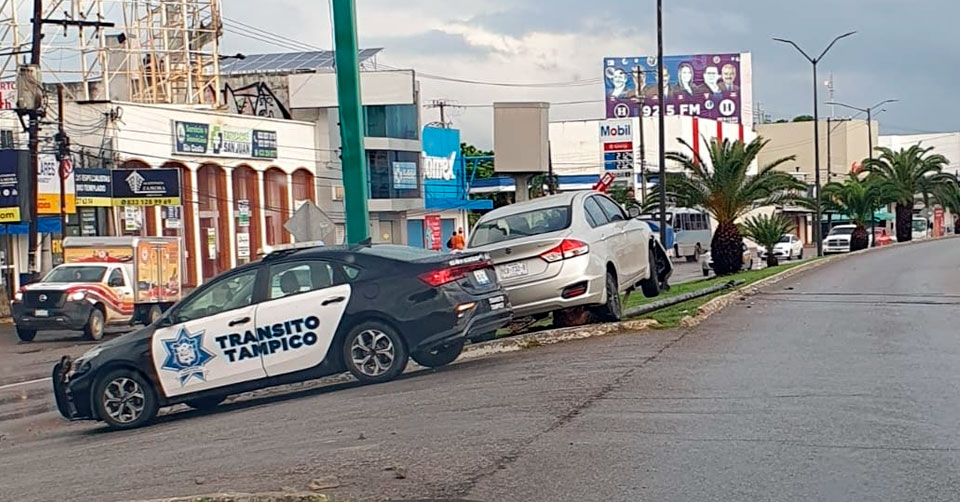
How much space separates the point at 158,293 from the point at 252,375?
21356mm

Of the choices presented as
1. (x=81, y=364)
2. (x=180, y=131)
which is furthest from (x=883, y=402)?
(x=180, y=131)

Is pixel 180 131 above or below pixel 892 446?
above

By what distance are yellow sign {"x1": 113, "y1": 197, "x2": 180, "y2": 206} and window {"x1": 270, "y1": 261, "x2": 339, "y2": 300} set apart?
95.8ft

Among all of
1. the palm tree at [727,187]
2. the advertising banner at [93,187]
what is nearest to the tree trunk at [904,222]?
the palm tree at [727,187]

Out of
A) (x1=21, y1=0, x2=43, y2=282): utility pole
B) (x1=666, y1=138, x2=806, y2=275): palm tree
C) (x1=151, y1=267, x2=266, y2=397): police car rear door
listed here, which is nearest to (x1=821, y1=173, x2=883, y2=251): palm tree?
(x1=666, y1=138, x2=806, y2=275): palm tree

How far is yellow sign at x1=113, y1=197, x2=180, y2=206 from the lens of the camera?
4038 centimetres

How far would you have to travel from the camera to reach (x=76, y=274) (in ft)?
99.0

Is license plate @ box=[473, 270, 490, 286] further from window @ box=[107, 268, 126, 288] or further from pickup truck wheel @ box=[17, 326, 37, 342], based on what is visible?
pickup truck wheel @ box=[17, 326, 37, 342]

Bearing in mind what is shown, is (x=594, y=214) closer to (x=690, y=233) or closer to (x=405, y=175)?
(x=405, y=175)

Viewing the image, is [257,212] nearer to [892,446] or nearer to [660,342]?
[660,342]

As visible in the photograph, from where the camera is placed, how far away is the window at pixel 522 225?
50.2ft

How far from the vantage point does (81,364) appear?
12438mm

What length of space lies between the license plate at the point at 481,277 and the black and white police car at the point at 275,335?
1.00 ft

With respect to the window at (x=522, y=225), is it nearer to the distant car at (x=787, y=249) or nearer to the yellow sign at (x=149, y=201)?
the yellow sign at (x=149, y=201)
